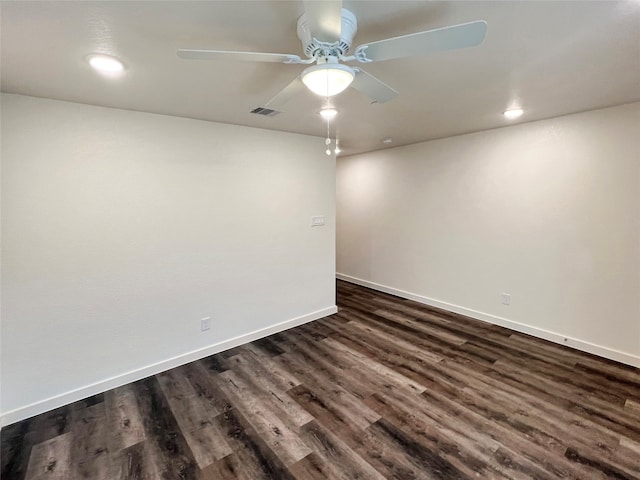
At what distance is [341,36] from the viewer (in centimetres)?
132

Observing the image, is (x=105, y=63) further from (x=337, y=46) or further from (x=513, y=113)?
(x=513, y=113)

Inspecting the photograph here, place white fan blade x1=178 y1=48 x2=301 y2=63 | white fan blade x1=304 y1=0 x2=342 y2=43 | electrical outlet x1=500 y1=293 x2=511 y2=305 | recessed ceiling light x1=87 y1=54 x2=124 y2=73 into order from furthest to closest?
electrical outlet x1=500 y1=293 x2=511 y2=305
recessed ceiling light x1=87 y1=54 x2=124 y2=73
white fan blade x1=178 y1=48 x2=301 y2=63
white fan blade x1=304 y1=0 x2=342 y2=43

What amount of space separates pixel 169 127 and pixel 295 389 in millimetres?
2619

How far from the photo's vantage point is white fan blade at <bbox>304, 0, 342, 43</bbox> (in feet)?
3.36

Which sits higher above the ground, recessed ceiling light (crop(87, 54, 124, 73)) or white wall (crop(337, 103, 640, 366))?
recessed ceiling light (crop(87, 54, 124, 73))

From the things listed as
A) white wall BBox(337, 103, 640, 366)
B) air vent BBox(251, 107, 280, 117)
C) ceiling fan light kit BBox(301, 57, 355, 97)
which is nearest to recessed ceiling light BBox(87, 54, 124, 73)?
air vent BBox(251, 107, 280, 117)

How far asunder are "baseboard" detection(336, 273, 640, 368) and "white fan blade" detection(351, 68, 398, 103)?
10.8 feet

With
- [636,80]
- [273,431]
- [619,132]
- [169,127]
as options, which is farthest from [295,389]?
[619,132]

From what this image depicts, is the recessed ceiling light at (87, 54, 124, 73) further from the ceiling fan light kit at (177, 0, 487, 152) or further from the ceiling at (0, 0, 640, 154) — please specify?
the ceiling fan light kit at (177, 0, 487, 152)

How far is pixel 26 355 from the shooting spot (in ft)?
7.45

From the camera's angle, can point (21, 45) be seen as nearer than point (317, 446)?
Yes

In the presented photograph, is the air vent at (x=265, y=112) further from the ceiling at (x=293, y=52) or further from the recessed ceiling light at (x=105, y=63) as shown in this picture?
the recessed ceiling light at (x=105, y=63)

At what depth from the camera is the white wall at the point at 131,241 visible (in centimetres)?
224

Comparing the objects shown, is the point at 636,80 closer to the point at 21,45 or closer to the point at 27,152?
the point at 21,45
